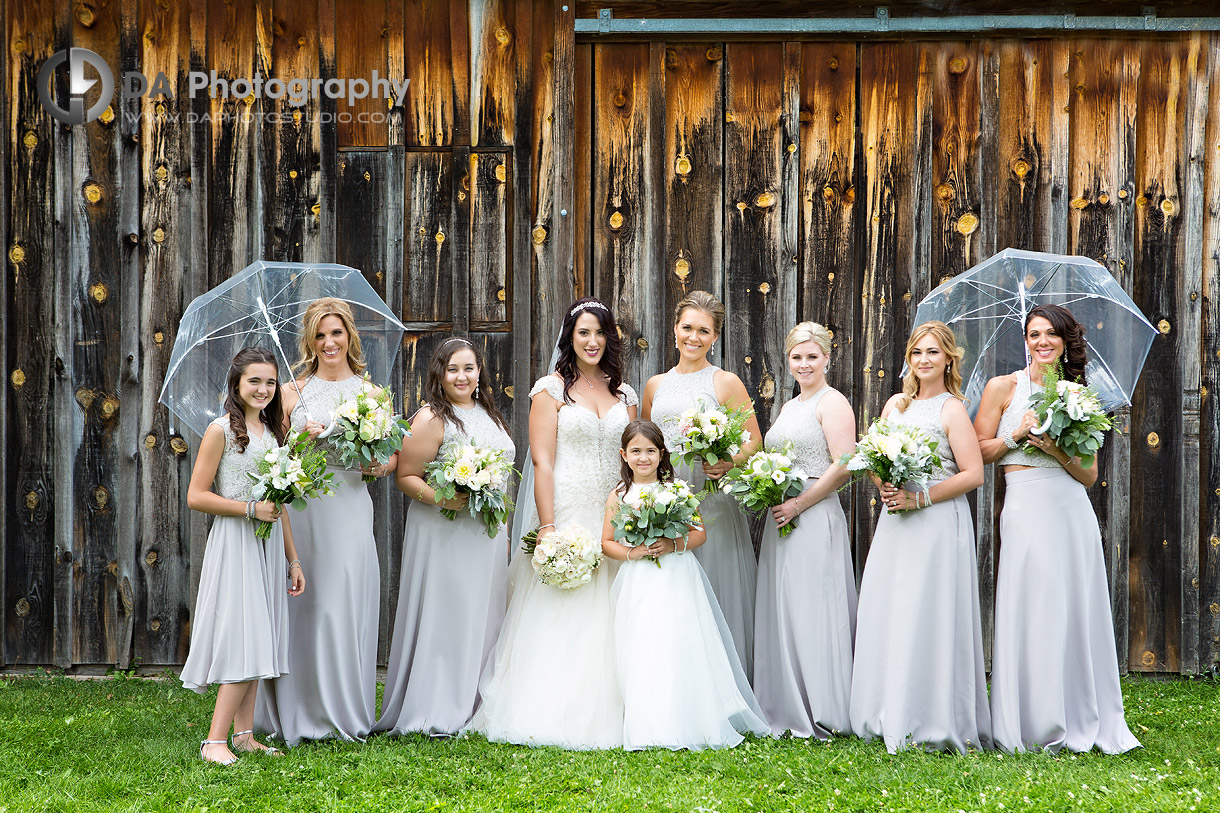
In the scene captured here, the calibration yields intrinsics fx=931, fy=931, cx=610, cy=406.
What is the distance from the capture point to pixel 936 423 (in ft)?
15.8

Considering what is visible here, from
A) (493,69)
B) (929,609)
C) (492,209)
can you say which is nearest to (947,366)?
(929,609)

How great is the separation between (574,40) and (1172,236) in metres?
4.26

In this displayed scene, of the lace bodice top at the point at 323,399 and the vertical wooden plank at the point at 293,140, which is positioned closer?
the lace bodice top at the point at 323,399

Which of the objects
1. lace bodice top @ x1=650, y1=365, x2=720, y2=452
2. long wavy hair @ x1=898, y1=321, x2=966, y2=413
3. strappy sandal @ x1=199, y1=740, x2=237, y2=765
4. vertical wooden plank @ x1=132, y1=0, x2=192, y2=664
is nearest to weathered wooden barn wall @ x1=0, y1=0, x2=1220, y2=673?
vertical wooden plank @ x1=132, y1=0, x2=192, y2=664

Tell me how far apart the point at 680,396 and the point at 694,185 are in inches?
70.7

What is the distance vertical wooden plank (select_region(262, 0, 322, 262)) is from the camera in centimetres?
635

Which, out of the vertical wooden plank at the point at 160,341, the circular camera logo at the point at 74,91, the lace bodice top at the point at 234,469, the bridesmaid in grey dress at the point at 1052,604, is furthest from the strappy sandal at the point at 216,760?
the circular camera logo at the point at 74,91

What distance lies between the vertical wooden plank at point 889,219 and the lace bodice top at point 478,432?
8.45 ft

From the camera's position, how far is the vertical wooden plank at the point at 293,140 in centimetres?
635

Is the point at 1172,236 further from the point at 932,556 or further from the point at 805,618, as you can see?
the point at 805,618

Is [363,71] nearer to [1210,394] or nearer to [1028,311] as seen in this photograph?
[1028,311]

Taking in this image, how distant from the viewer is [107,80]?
6383 mm

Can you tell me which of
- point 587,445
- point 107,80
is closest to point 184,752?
point 587,445

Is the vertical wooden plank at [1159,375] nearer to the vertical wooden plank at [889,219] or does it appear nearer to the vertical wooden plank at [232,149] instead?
the vertical wooden plank at [889,219]
